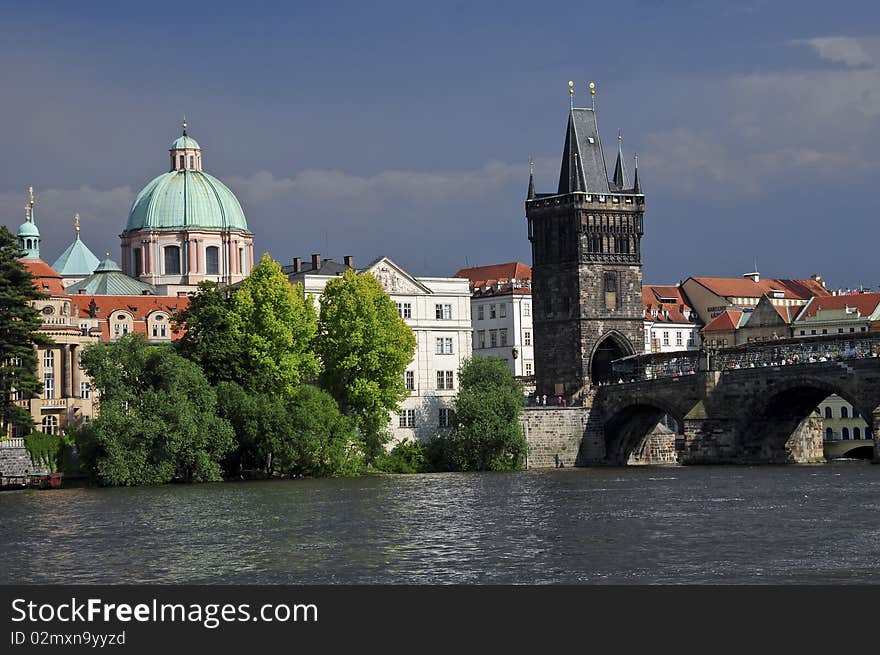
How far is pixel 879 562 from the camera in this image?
137 ft

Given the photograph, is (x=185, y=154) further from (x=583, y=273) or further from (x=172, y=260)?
(x=583, y=273)

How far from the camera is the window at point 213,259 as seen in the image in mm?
139050

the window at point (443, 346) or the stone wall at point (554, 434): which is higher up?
the window at point (443, 346)

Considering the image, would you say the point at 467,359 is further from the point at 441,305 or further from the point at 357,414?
the point at 357,414

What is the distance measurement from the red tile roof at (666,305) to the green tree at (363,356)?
63.8 m

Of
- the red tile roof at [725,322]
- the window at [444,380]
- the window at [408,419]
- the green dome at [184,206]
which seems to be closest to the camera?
the window at [408,419]

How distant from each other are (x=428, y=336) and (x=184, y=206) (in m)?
35.9

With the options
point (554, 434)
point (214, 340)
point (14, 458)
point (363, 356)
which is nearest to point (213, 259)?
point (554, 434)

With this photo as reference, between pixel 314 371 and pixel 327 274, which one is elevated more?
pixel 327 274

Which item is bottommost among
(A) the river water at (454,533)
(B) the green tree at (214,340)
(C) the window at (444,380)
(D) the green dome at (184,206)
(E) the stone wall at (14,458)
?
(A) the river water at (454,533)

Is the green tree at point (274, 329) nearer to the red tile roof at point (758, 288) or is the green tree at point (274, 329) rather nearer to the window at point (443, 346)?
the window at point (443, 346)

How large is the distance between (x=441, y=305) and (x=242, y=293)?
828 inches

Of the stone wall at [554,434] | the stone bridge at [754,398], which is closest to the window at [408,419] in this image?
the stone wall at [554,434]
